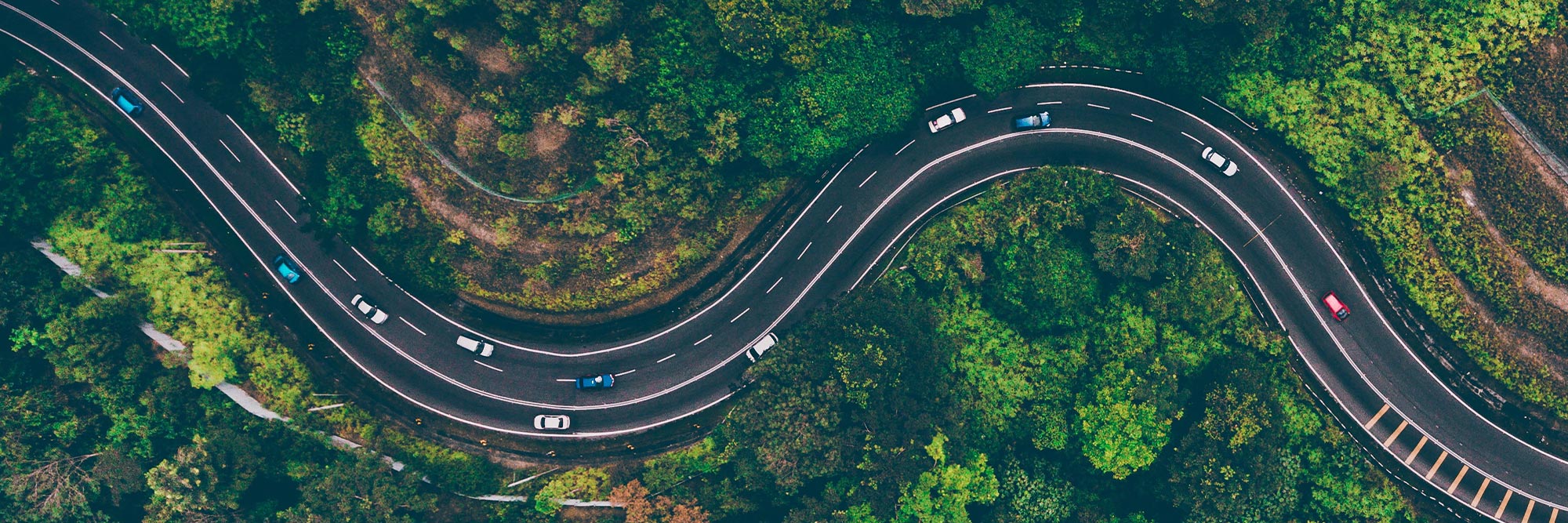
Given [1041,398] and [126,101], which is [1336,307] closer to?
[1041,398]

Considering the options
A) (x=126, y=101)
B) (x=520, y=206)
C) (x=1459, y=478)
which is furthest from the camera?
(x=1459, y=478)

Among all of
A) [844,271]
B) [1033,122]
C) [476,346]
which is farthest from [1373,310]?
[476,346]

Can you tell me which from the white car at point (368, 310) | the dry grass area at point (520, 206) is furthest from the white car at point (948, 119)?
the white car at point (368, 310)

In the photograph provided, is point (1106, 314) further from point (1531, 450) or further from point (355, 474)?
point (355, 474)

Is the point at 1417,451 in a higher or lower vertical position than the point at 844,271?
lower

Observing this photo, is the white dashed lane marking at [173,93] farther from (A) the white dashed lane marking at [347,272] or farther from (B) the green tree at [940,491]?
(B) the green tree at [940,491]

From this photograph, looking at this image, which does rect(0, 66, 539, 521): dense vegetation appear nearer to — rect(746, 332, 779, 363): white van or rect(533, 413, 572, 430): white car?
rect(533, 413, 572, 430): white car

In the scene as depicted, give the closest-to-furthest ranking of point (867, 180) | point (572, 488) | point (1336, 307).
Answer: point (572, 488)
point (1336, 307)
point (867, 180)
